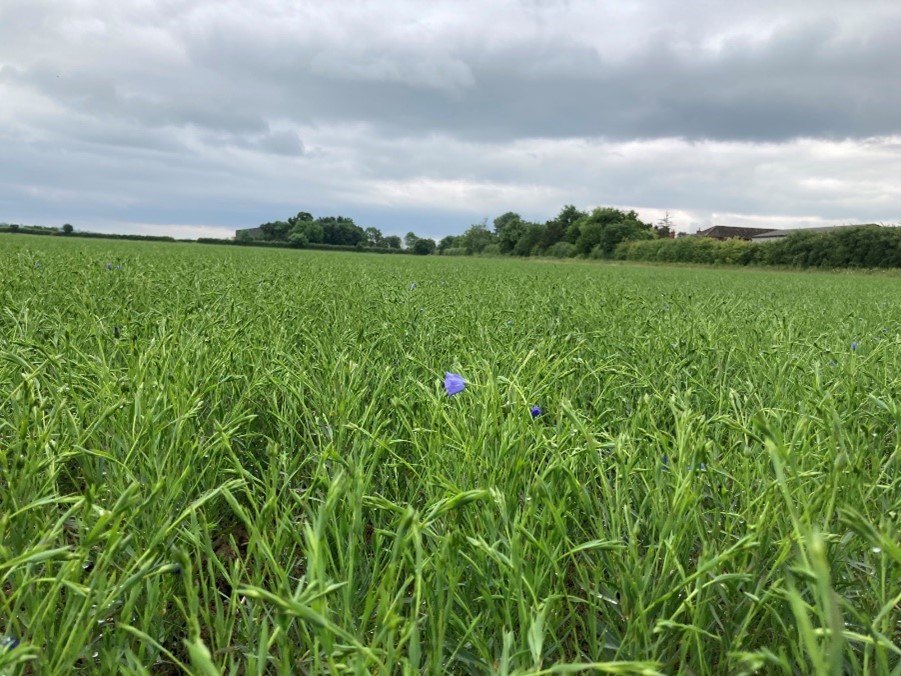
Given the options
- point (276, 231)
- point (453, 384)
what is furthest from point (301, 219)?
point (453, 384)

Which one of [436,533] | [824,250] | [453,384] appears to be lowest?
[436,533]

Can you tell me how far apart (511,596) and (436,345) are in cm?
202

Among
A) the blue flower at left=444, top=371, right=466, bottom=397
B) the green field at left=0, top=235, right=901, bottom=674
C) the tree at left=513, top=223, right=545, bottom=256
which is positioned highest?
the tree at left=513, top=223, right=545, bottom=256

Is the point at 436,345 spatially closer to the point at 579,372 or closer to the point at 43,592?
the point at 579,372

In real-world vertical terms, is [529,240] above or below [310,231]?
below

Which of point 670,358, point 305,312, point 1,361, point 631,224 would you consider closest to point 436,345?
point 670,358

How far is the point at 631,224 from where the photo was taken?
7156 centimetres

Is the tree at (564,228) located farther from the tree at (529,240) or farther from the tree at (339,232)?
the tree at (339,232)

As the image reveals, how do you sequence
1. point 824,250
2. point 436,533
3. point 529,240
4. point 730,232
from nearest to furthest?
1. point 436,533
2. point 824,250
3. point 730,232
4. point 529,240

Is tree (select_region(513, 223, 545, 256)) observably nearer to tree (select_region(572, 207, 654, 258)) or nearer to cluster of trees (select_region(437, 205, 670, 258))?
cluster of trees (select_region(437, 205, 670, 258))

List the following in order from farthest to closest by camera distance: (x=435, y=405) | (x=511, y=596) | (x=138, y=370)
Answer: (x=138, y=370)
(x=435, y=405)
(x=511, y=596)

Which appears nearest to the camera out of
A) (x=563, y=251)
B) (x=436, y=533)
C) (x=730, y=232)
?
(x=436, y=533)

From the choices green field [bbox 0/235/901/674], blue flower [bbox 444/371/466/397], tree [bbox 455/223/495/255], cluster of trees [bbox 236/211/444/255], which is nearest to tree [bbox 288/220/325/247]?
cluster of trees [bbox 236/211/444/255]

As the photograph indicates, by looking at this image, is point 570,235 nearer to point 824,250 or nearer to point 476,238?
point 476,238
